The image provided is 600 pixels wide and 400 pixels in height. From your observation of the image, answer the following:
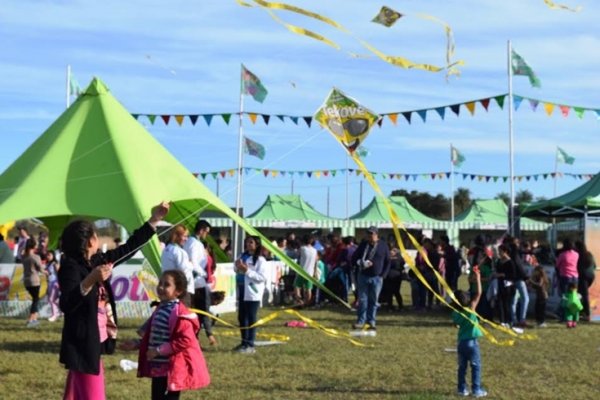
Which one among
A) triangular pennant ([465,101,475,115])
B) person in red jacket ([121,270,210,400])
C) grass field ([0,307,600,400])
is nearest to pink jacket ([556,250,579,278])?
grass field ([0,307,600,400])

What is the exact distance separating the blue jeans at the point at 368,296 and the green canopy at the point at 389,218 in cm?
2435

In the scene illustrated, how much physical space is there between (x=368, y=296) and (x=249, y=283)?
3252mm

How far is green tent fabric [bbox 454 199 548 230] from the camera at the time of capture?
39469 mm

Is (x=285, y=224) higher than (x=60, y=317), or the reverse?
(x=285, y=224)

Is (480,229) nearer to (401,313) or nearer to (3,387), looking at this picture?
(401,313)

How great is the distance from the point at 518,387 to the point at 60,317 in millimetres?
8928

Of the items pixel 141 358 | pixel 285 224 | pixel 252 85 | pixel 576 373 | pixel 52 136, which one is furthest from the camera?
pixel 285 224

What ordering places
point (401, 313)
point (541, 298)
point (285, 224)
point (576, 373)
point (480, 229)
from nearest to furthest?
point (576, 373) → point (541, 298) → point (401, 313) → point (285, 224) → point (480, 229)

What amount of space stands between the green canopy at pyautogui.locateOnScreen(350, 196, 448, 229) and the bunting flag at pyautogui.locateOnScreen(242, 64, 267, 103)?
17687 millimetres

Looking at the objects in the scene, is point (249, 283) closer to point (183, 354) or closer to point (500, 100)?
point (183, 354)

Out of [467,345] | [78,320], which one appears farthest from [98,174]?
[78,320]

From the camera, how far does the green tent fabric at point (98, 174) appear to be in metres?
10.3

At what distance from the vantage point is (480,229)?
4056 centimetres

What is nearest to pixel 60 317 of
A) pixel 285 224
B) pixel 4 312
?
pixel 4 312
